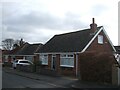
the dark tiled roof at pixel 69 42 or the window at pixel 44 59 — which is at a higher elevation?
the dark tiled roof at pixel 69 42

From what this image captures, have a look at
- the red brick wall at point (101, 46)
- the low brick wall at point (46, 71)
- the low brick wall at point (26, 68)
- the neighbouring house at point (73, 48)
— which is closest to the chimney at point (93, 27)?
the neighbouring house at point (73, 48)

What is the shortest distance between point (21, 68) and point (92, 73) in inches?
695

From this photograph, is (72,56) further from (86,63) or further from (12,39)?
(12,39)

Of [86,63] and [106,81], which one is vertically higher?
[86,63]

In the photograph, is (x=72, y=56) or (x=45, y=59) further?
(x=45, y=59)

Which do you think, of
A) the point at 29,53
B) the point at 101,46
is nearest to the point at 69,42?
the point at 101,46

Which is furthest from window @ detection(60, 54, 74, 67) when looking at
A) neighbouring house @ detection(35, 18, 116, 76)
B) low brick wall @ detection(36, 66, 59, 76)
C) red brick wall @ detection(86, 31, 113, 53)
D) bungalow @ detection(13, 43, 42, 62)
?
bungalow @ detection(13, 43, 42, 62)

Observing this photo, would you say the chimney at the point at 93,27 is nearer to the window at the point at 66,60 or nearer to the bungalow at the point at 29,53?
the window at the point at 66,60

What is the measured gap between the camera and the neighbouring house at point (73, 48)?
2833 cm

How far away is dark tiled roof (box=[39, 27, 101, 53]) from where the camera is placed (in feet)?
95.8

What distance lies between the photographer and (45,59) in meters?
35.3

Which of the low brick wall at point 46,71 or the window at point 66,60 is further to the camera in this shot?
the window at point 66,60

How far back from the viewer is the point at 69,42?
3216 cm

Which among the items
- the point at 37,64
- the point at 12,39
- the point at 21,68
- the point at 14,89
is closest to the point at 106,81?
the point at 14,89
